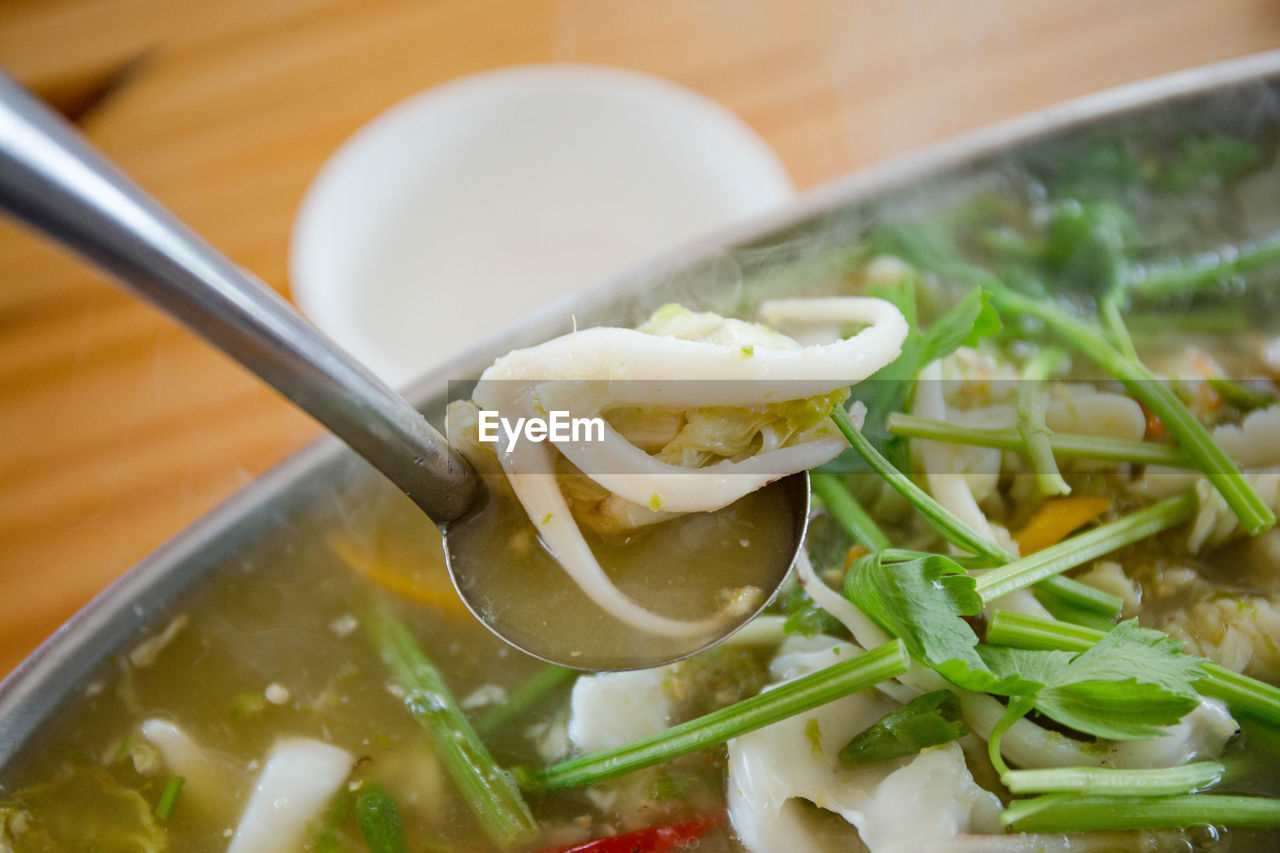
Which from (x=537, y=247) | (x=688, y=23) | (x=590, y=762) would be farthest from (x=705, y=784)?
(x=688, y=23)

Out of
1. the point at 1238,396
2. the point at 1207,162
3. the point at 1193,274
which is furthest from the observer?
the point at 1207,162

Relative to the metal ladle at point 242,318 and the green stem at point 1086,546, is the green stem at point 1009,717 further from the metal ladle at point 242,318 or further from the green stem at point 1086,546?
the metal ladle at point 242,318

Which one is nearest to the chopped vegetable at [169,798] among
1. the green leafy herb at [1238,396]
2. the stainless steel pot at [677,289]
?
the stainless steel pot at [677,289]

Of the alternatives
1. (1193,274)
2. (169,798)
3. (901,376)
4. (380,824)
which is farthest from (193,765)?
(1193,274)

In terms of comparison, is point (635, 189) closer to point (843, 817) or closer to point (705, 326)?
point (705, 326)

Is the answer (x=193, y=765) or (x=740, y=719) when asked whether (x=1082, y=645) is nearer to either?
(x=740, y=719)

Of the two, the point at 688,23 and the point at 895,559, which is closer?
the point at 895,559
